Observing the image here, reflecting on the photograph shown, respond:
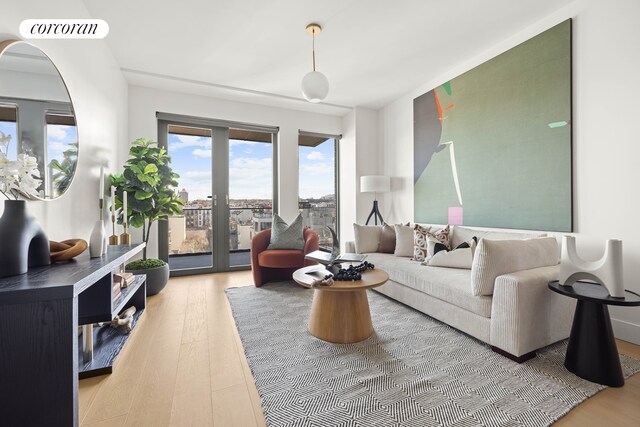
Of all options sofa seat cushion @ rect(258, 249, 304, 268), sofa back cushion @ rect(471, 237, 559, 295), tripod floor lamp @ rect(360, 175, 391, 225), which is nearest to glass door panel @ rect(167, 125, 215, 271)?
sofa seat cushion @ rect(258, 249, 304, 268)

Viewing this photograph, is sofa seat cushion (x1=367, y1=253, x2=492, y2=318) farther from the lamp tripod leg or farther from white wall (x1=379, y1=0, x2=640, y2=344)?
the lamp tripod leg

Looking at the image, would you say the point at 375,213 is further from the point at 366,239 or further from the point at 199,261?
the point at 199,261

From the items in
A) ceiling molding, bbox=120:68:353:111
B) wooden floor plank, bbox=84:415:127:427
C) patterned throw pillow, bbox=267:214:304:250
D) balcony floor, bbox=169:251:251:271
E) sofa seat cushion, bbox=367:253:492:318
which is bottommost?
wooden floor plank, bbox=84:415:127:427

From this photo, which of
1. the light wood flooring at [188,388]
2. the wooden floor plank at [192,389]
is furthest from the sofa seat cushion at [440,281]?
the wooden floor plank at [192,389]

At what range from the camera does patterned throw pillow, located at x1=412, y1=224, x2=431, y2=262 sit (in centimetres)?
305

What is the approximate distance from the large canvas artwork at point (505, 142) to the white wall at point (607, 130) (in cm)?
7

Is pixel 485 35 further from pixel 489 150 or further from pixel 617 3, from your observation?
pixel 489 150

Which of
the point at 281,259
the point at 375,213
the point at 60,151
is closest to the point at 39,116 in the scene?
the point at 60,151

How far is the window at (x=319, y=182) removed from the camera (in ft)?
16.4

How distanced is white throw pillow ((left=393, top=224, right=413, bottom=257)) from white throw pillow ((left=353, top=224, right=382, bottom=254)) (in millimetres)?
312

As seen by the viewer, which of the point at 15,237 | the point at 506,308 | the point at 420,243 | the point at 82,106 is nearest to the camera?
the point at 15,237

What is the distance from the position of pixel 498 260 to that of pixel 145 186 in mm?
3440

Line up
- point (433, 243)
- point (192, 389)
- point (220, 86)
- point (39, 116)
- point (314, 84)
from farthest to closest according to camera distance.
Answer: point (220, 86)
point (433, 243)
point (314, 84)
point (39, 116)
point (192, 389)

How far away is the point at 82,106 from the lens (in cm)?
232
